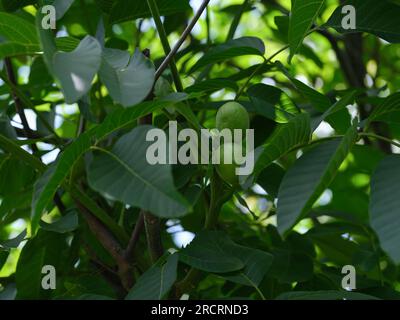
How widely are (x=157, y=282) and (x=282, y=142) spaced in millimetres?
201

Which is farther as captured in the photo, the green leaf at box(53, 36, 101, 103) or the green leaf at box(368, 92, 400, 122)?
the green leaf at box(368, 92, 400, 122)

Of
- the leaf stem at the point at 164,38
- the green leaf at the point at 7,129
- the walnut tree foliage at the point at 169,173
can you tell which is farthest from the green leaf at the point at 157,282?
the green leaf at the point at 7,129

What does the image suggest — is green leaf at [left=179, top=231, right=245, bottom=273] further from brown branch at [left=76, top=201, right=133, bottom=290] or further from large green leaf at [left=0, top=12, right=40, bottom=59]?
large green leaf at [left=0, top=12, right=40, bottom=59]

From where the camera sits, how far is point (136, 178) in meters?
0.57

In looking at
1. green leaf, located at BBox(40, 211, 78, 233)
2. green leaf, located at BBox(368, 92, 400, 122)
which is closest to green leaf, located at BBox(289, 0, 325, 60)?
green leaf, located at BBox(368, 92, 400, 122)

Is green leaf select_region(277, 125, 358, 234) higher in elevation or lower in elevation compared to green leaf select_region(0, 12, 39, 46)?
lower

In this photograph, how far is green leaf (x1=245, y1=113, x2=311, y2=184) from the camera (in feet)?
2.11

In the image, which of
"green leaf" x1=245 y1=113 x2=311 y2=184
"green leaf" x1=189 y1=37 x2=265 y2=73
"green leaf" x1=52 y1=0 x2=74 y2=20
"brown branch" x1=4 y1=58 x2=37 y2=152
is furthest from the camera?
"brown branch" x1=4 y1=58 x2=37 y2=152

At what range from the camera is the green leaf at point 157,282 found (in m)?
0.70

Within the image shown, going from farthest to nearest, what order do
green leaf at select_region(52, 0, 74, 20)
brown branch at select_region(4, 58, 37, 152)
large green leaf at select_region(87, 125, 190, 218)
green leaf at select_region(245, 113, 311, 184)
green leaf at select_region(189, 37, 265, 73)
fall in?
brown branch at select_region(4, 58, 37, 152)
green leaf at select_region(189, 37, 265, 73)
green leaf at select_region(52, 0, 74, 20)
green leaf at select_region(245, 113, 311, 184)
large green leaf at select_region(87, 125, 190, 218)

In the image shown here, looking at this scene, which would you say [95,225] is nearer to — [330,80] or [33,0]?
[33,0]

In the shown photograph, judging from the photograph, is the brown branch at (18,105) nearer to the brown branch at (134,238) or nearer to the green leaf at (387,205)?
the brown branch at (134,238)

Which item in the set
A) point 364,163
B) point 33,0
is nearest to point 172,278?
point 33,0

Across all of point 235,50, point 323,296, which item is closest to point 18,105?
point 235,50
